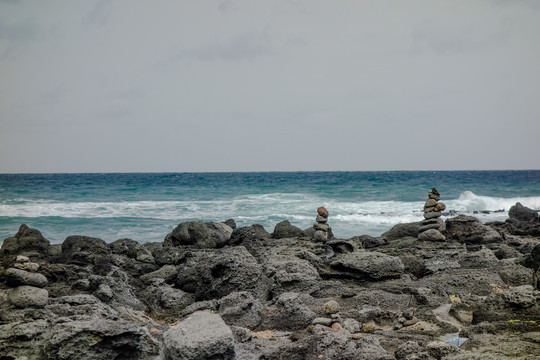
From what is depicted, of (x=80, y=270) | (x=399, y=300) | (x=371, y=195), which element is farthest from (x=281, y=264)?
(x=371, y=195)

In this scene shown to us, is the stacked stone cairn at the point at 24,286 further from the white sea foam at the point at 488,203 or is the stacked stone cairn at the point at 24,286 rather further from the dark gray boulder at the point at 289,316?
the white sea foam at the point at 488,203

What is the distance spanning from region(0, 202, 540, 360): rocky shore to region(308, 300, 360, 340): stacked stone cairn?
18 mm

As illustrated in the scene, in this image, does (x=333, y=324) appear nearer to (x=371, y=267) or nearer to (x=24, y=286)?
(x=371, y=267)

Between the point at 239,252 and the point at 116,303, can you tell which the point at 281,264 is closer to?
the point at 239,252

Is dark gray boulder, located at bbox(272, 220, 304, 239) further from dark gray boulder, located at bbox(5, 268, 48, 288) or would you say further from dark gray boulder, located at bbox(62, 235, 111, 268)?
dark gray boulder, located at bbox(5, 268, 48, 288)

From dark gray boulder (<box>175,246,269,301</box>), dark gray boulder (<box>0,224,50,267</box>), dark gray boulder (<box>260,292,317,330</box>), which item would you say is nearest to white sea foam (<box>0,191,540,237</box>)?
dark gray boulder (<box>0,224,50,267</box>)

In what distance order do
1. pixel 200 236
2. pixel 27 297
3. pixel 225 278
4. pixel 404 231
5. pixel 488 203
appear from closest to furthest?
1. pixel 27 297
2. pixel 225 278
3. pixel 200 236
4. pixel 404 231
5. pixel 488 203

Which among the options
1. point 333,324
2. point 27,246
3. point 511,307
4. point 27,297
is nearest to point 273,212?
point 27,246

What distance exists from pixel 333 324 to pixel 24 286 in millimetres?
4014

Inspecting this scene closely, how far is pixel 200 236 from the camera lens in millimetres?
12812

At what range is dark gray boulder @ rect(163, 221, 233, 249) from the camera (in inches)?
497

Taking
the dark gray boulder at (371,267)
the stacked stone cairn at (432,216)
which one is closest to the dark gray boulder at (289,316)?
the dark gray boulder at (371,267)

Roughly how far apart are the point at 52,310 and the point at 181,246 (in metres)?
7.08

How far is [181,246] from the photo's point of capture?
12781 mm
